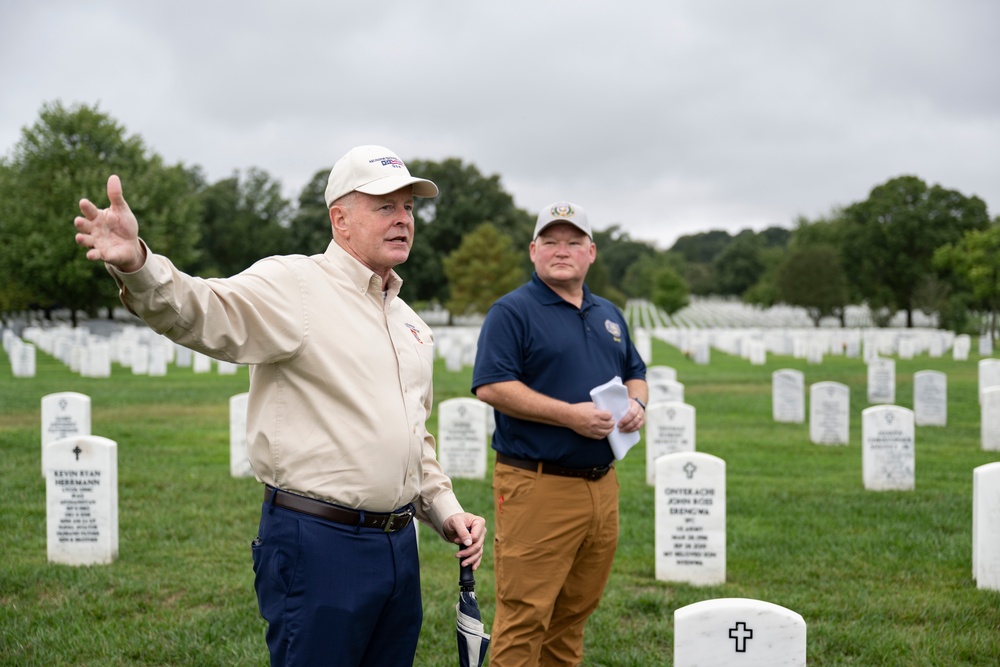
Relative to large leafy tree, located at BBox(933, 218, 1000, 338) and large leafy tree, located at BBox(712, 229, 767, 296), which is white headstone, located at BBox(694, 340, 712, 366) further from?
large leafy tree, located at BBox(712, 229, 767, 296)

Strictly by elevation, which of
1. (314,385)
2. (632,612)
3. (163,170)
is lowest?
(632,612)

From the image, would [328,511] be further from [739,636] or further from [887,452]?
[887,452]

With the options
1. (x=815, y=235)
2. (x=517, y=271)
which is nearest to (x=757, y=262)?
(x=815, y=235)

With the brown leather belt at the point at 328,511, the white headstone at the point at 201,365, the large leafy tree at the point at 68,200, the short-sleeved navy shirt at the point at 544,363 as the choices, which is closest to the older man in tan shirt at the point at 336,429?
the brown leather belt at the point at 328,511

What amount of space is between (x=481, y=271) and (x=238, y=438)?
43971 mm

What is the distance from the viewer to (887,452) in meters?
9.84

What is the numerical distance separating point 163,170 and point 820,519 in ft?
147

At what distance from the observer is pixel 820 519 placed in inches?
333

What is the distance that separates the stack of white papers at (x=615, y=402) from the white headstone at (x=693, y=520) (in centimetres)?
Answer: 256

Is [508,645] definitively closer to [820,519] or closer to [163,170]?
[820,519]

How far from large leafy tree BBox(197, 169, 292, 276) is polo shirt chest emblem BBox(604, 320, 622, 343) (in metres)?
64.1

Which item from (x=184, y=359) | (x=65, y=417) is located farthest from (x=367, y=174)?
(x=184, y=359)

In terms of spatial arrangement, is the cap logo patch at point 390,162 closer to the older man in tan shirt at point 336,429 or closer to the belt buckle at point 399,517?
the older man in tan shirt at point 336,429

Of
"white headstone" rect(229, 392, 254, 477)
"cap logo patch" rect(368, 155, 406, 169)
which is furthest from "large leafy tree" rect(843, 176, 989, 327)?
"cap logo patch" rect(368, 155, 406, 169)
